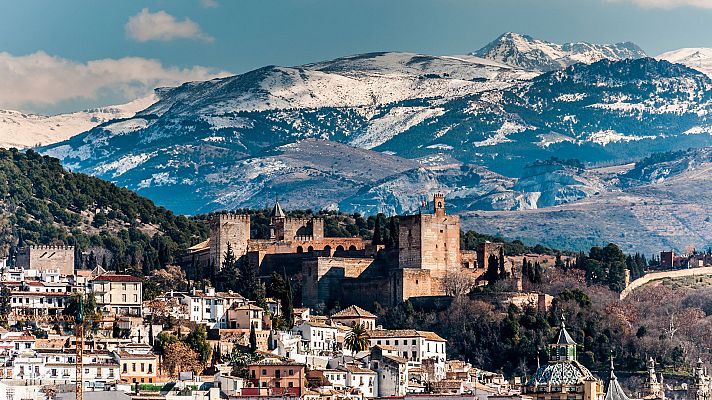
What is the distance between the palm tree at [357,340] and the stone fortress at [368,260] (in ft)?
48.5

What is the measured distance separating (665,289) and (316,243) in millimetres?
28773

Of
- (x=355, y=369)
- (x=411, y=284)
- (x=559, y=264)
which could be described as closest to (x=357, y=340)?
(x=355, y=369)

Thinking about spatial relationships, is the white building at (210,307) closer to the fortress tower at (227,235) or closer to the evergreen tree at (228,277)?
the evergreen tree at (228,277)

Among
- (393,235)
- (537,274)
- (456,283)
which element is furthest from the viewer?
(393,235)

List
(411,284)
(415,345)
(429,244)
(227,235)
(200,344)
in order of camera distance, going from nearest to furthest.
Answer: (200,344) → (415,345) → (411,284) → (429,244) → (227,235)

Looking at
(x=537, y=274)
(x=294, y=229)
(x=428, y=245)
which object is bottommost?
(x=537, y=274)

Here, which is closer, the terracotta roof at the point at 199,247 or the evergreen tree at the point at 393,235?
the evergreen tree at the point at 393,235

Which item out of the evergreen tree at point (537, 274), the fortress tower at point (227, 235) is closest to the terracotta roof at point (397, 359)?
the evergreen tree at point (537, 274)

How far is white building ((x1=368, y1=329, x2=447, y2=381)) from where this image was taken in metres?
118

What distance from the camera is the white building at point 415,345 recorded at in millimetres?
118125

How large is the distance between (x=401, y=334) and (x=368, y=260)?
65.2 feet

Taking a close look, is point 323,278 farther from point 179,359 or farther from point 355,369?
point 179,359

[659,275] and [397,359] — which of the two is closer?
[397,359]

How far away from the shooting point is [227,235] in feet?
478
